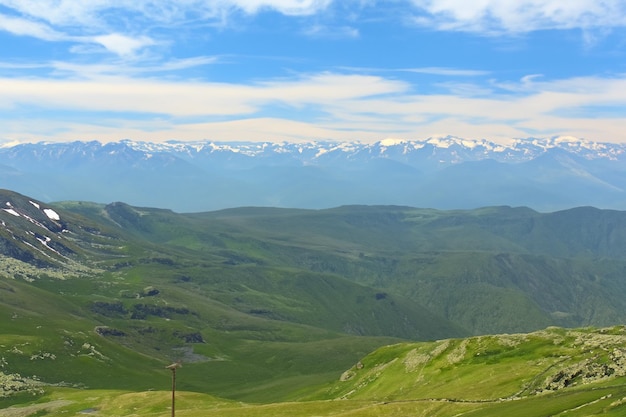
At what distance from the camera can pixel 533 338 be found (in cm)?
11338

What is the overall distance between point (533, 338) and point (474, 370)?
15539 mm

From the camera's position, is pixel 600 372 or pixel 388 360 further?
pixel 388 360

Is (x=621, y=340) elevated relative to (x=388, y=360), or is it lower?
elevated

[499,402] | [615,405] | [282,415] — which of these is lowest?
[282,415]

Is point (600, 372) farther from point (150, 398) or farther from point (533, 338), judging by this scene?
point (150, 398)

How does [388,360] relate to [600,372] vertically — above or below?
below

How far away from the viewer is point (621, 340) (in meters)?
92.8

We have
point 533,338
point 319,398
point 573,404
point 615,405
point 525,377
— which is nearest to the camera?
point 615,405

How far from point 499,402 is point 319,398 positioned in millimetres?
68204

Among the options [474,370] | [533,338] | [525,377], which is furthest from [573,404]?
[533,338]

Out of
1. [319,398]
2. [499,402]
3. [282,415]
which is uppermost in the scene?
[499,402]

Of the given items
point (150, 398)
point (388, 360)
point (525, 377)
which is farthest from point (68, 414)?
point (525, 377)

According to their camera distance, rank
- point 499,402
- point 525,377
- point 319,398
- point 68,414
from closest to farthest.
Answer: point 499,402 < point 525,377 < point 68,414 < point 319,398

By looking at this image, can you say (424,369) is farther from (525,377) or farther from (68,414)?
(68,414)
